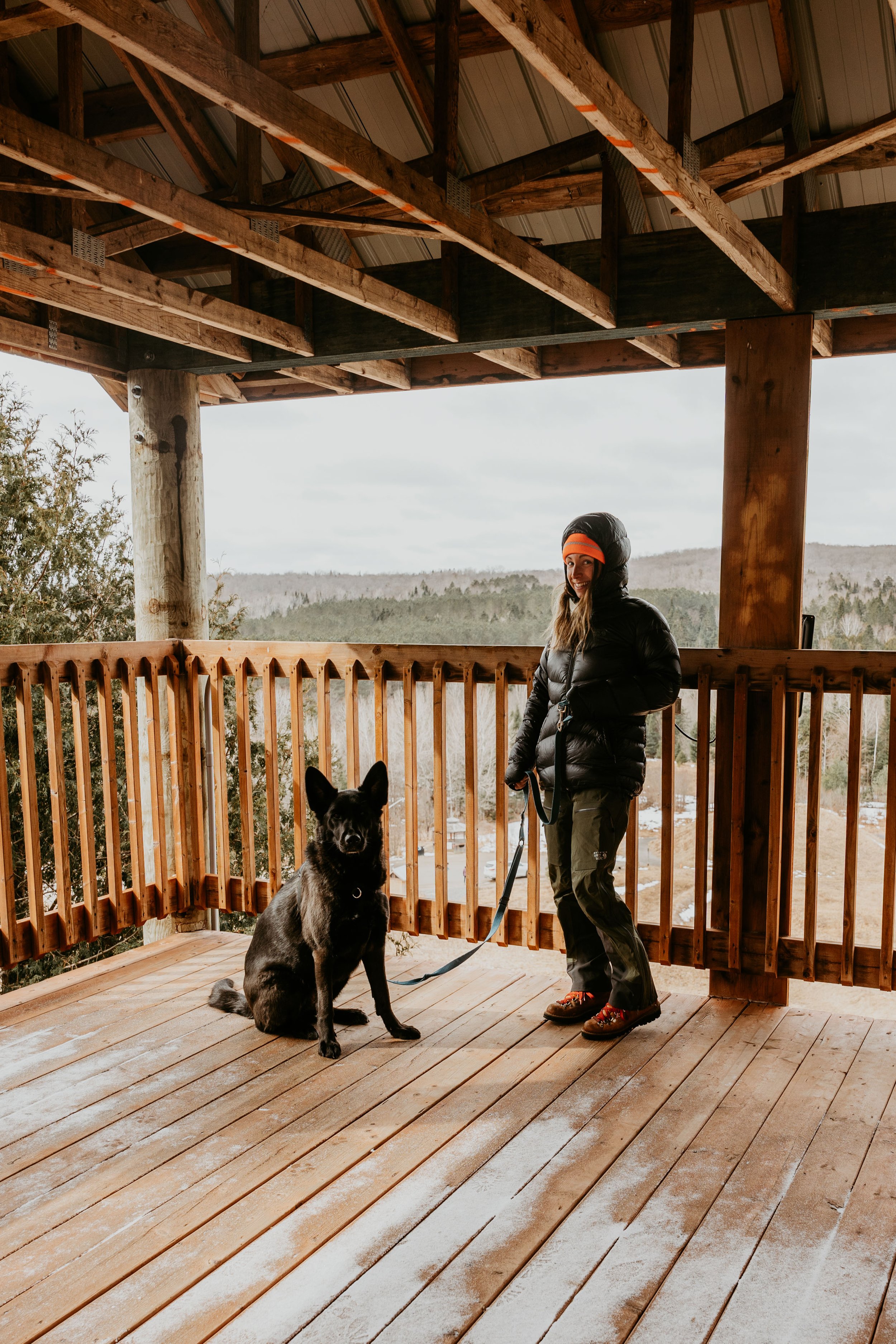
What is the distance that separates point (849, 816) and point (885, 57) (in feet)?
8.24

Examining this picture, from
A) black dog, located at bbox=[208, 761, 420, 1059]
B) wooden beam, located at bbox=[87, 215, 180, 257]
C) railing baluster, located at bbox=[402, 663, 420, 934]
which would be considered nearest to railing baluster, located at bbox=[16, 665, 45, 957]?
black dog, located at bbox=[208, 761, 420, 1059]

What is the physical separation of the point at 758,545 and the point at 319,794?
1914 millimetres

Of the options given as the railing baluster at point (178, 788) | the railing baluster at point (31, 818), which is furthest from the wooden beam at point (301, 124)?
the railing baluster at point (178, 788)

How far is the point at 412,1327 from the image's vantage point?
6.05ft

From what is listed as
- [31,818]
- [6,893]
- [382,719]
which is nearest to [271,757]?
[382,719]

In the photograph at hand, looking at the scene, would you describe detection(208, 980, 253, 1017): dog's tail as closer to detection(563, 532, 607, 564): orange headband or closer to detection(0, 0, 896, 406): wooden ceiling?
detection(563, 532, 607, 564): orange headband

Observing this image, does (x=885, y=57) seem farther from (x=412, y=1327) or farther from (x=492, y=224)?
(x=412, y=1327)

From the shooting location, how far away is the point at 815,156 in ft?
8.63

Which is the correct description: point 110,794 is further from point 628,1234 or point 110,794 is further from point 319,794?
point 628,1234

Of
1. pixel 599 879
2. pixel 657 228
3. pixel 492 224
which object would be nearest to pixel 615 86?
pixel 492 224

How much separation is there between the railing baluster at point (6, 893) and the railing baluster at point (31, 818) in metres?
0.06

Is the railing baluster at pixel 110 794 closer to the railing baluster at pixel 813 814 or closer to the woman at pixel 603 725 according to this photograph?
the woman at pixel 603 725

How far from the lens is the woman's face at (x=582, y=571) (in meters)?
3.22

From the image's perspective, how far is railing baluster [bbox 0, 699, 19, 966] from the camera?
11.6ft
